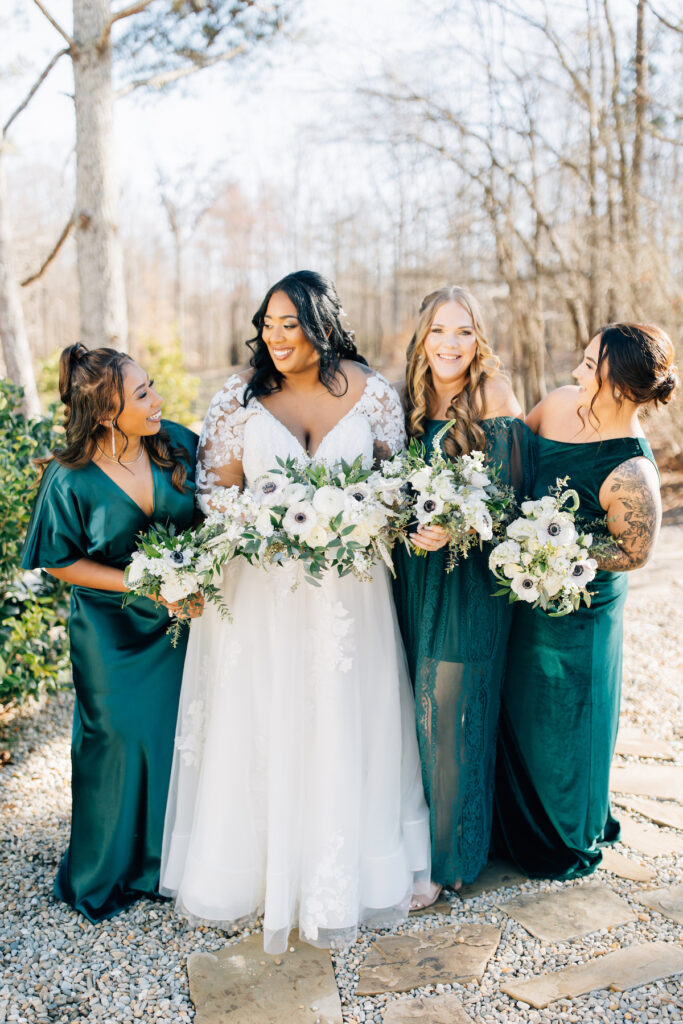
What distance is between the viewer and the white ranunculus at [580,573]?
2.71 metres

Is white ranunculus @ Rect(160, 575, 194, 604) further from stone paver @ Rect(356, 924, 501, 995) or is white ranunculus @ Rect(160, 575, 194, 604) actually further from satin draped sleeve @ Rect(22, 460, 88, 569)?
stone paver @ Rect(356, 924, 501, 995)

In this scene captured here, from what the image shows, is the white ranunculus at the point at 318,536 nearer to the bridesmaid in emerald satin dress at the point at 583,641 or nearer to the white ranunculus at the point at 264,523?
the white ranunculus at the point at 264,523

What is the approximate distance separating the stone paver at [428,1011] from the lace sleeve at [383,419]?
1940mm

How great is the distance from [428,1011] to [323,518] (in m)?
1.63

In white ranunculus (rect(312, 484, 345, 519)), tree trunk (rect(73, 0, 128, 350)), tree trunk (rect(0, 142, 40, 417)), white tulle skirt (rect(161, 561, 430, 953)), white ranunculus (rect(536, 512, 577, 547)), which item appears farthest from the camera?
tree trunk (rect(0, 142, 40, 417))

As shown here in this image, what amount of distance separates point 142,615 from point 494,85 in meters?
11.3

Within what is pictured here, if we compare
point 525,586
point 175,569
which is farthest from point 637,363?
point 175,569

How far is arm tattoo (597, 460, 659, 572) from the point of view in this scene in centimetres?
287

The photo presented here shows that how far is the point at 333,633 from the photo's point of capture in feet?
9.27

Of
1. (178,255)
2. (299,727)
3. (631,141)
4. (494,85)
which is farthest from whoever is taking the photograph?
(178,255)

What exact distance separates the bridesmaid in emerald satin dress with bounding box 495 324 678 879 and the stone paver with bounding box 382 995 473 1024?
2.85ft

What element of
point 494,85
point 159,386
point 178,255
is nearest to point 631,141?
point 494,85

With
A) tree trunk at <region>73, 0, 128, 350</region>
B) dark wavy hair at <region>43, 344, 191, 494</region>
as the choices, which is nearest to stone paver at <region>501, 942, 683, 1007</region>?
dark wavy hair at <region>43, 344, 191, 494</region>

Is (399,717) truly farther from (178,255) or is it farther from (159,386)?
(178,255)
